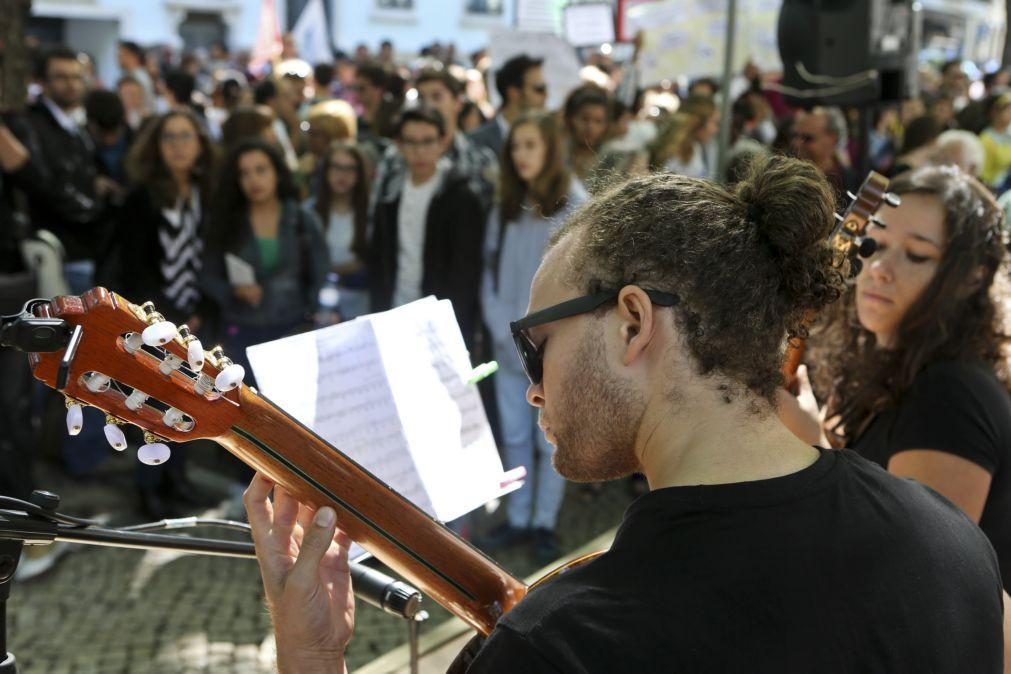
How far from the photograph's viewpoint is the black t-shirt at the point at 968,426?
2006mm

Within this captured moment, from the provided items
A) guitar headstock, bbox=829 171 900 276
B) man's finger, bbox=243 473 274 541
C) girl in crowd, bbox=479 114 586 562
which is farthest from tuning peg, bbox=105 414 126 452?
girl in crowd, bbox=479 114 586 562

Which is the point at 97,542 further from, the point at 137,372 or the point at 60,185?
the point at 60,185

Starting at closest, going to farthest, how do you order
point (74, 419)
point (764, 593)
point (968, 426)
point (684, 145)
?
1. point (764, 593)
2. point (74, 419)
3. point (968, 426)
4. point (684, 145)

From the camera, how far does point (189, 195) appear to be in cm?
477

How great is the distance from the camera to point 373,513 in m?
1.46

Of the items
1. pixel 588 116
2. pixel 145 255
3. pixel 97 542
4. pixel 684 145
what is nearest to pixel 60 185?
pixel 145 255

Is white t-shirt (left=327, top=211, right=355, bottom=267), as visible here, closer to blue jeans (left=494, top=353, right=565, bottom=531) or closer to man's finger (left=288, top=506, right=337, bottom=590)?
blue jeans (left=494, top=353, right=565, bottom=531)

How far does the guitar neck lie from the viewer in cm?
137

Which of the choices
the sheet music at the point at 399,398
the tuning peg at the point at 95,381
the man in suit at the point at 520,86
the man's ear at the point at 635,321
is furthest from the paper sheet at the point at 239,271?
the man's ear at the point at 635,321

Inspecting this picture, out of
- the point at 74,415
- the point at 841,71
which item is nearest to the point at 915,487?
the point at 74,415

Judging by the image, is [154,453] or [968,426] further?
[968,426]

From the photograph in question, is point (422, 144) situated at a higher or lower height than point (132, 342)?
lower

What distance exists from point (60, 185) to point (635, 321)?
4383 millimetres

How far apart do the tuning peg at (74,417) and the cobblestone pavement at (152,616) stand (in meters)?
2.40
